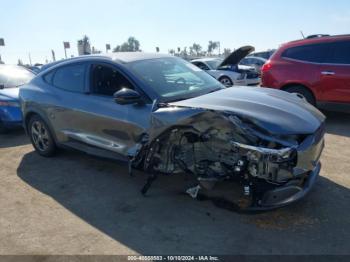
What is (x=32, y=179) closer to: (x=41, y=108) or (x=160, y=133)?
(x=41, y=108)

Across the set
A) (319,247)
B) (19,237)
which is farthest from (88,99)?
(319,247)

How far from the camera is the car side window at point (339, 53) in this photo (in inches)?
284

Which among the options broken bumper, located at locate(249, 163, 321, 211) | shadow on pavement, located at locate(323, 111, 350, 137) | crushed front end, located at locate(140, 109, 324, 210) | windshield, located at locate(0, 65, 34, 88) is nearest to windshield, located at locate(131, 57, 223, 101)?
crushed front end, located at locate(140, 109, 324, 210)

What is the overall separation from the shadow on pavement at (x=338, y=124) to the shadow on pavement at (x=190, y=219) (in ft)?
8.75

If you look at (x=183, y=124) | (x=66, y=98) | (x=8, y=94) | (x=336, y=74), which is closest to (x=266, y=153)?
(x=183, y=124)

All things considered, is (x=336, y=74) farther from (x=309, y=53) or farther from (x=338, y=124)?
(x=338, y=124)

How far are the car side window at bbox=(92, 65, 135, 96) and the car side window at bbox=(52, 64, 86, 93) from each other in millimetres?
257

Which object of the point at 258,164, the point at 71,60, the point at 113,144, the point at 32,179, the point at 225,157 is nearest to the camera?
the point at 258,164

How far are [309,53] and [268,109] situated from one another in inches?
182

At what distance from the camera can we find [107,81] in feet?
15.9

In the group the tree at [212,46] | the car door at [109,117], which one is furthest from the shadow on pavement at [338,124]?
the tree at [212,46]

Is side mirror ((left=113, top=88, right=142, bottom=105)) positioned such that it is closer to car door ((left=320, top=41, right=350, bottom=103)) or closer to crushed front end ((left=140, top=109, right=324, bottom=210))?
crushed front end ((left=140, top=109, right=324, bottom=210))

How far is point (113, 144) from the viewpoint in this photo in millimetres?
4633

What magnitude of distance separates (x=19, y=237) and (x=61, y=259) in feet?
2.29
